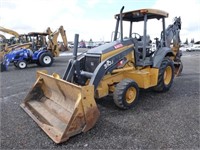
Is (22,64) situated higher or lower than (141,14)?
lower

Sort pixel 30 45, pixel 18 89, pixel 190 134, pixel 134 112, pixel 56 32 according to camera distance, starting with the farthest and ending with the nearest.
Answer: pixel 56 32, pixel 30 45, pixel 18 89, pixel 134 112, pixel 190 134

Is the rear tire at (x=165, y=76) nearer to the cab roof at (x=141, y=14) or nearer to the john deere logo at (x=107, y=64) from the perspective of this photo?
the cab roof at (x=141, y=14)

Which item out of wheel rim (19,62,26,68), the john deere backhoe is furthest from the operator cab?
wheel rim (19,62,26,68)

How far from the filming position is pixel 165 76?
603 centimetres

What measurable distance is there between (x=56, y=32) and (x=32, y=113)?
39.4ft

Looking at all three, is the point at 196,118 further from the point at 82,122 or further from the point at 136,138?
the point at 82,122

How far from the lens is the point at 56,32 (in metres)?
15.5

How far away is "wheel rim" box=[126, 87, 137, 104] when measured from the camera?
453 cm

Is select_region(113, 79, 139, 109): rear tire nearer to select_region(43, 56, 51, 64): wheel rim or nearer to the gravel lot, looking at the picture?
the gravel lot

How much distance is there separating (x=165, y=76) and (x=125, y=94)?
213cm

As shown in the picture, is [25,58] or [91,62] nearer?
[91,62]

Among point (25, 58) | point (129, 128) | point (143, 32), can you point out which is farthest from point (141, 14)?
point (25, 58)

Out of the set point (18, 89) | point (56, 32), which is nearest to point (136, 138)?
point (18, 89)

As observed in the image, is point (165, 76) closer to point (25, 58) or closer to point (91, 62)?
point (91, 62)
